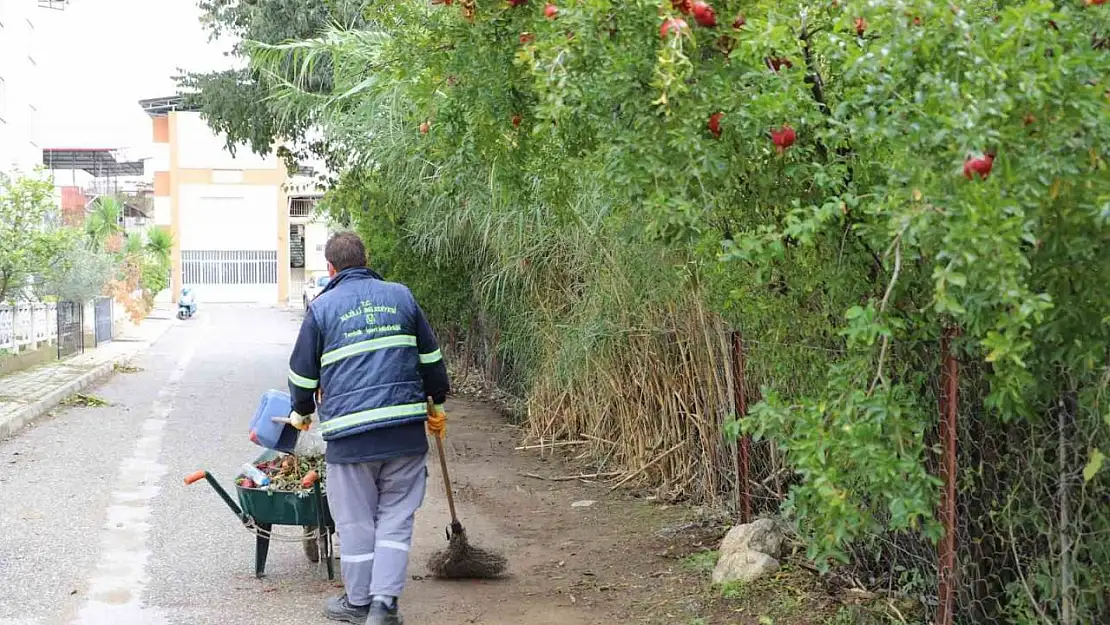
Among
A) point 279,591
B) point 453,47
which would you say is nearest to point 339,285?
point 453,47

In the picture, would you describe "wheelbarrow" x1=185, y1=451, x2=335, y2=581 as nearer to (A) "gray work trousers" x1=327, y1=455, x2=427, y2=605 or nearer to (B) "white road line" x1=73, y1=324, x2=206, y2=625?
(A) "gray work trousers" x1=327, y1=455, x2=427, y2=605

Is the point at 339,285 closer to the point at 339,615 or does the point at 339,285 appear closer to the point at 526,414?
the point at 339,615

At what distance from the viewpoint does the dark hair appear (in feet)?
19.5

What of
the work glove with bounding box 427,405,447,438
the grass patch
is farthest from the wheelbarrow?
the grass patch

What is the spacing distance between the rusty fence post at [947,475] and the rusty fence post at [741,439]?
2179 millimetres

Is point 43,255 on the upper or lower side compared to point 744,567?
upper

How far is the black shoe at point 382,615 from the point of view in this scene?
18.1ft

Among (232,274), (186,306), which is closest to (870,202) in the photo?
(186,306)

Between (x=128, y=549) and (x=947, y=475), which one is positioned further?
(x=128, y=549)

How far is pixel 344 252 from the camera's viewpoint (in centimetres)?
594

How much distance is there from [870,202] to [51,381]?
49.6ft

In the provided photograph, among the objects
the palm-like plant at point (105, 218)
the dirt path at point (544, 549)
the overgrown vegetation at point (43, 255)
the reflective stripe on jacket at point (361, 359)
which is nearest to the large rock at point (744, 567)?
the dirt path at point (544, 549)

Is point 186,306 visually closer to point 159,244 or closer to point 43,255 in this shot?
point 159,244

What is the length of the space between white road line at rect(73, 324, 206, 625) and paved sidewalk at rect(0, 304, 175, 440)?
1.81 m
